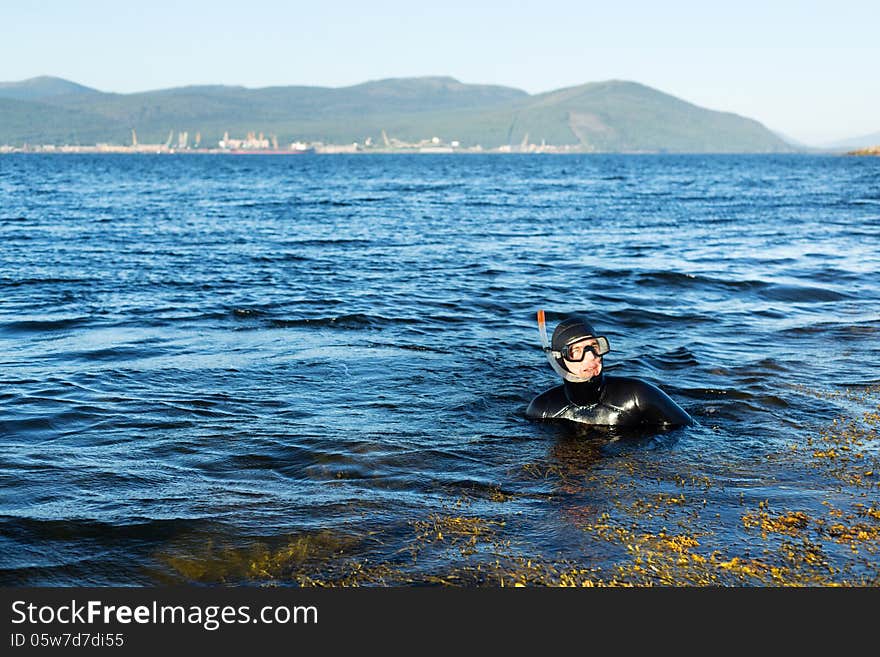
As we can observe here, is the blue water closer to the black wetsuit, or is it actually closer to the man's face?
the black wetsuit

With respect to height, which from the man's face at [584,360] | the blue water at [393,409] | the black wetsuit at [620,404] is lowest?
the blue water at [393,409]

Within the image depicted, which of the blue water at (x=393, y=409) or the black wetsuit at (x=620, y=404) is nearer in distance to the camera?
the blue water at (x=393, y=409)

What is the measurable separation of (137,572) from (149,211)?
36357 mm

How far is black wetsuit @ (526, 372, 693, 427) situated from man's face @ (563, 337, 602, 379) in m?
0.14

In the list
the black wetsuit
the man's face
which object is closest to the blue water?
the black wetsuit

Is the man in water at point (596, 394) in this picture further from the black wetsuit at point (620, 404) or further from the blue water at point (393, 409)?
the blue water at point (393, 409)

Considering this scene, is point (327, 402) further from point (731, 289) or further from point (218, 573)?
point (731, 289)

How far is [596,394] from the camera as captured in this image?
8602 mm

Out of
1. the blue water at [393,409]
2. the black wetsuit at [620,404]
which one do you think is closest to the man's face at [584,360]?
the black wetsuit at [620,404]

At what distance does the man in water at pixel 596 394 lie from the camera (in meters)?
8.14

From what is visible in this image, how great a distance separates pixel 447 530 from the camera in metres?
6.10

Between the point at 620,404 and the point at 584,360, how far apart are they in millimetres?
696

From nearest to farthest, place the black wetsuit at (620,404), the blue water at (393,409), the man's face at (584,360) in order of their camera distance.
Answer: the blue water at (393,409)
the man's face at (584,360)
the black wetsuit at (620,404)

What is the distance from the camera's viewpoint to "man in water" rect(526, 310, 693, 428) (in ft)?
26.7
